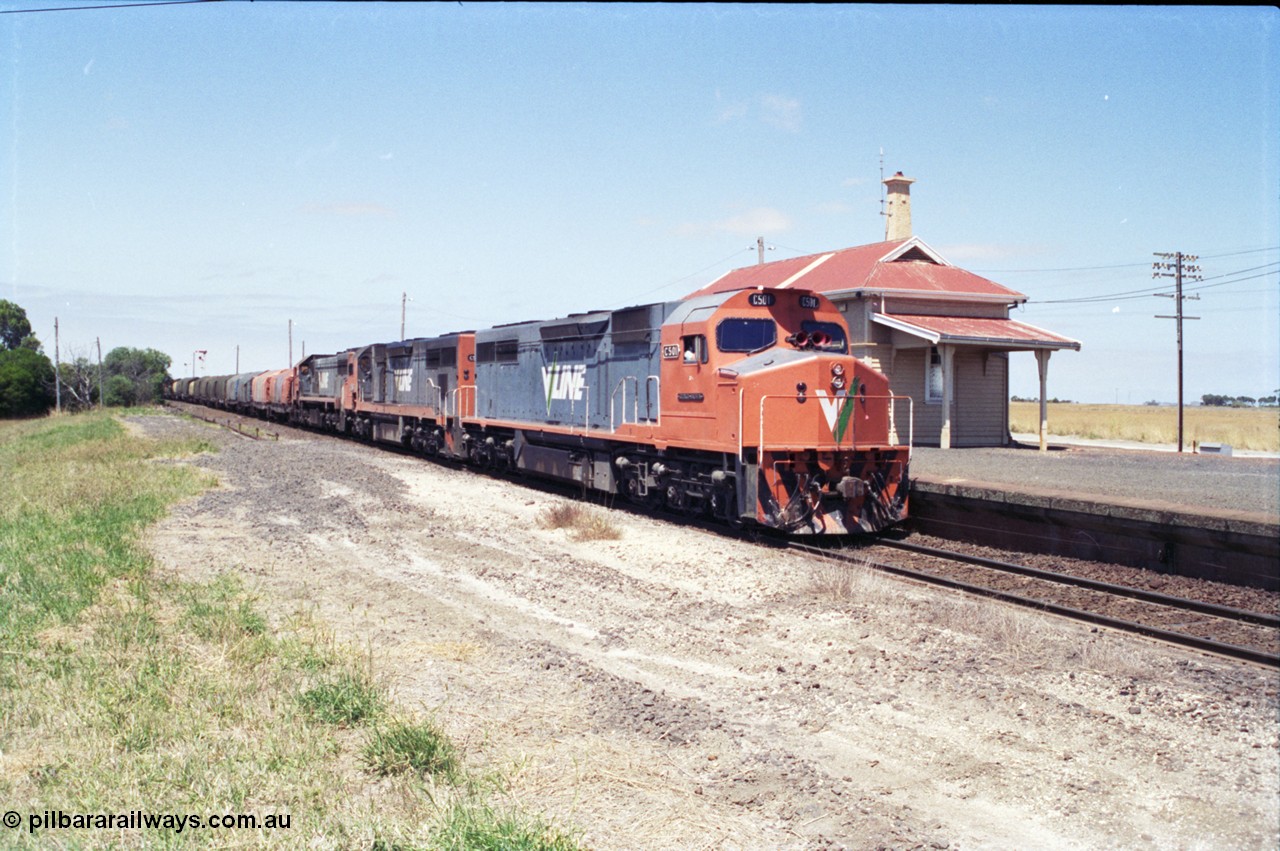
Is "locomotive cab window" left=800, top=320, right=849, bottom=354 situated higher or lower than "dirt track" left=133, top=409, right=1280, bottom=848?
higher

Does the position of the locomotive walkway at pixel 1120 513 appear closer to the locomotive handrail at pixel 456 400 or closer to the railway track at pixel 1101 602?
the railway track at pixel 1101 602

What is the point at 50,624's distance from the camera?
7.54 metres

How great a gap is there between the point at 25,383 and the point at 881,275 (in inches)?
2470

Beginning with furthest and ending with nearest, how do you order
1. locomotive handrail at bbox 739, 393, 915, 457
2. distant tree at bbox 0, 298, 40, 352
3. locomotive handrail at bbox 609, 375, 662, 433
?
1. distant tree at bbox 0, 298, 40, 352
2. locomotive handrail at bbox 609, 375, 662, 433
3. locomotive handrail at bbox 739, 393, 915, 457

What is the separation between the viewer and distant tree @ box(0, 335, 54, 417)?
2491 inches

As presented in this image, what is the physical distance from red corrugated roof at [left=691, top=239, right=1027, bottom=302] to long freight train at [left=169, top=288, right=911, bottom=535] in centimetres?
753

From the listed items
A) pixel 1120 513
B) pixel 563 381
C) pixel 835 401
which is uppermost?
pixel 563 381

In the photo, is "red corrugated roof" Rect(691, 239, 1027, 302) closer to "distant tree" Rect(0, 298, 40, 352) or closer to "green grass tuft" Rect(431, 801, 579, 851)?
"green grass tuft" Rect(431, 801, 579, 851)

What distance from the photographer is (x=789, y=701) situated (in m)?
6.05

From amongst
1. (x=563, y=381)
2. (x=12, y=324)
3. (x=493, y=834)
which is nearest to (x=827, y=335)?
(x=563, y=381)

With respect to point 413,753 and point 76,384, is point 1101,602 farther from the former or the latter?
point 76,384

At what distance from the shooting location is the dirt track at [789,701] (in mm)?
4410

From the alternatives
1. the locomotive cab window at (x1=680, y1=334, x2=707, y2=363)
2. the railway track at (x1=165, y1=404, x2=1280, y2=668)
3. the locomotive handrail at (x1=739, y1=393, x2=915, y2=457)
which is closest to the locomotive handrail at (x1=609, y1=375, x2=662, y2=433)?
the locomotive cab window at (x1=680, y1=334, x2=707, y2=363)

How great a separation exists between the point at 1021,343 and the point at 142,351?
111309 mm
